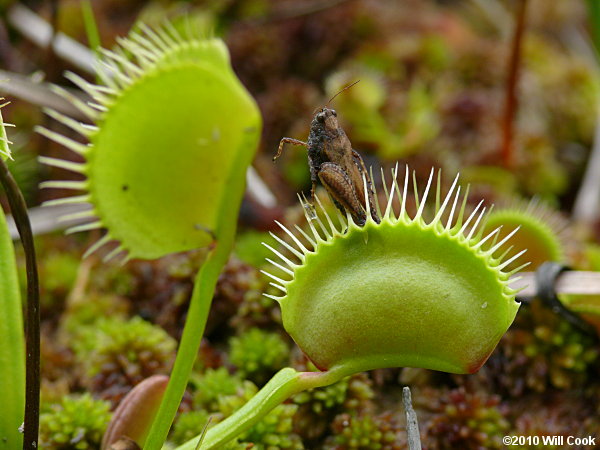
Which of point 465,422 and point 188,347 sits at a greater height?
point 188,347

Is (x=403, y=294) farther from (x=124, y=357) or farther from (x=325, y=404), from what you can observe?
(x=124, y=357)

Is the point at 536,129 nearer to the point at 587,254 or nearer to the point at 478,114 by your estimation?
the point at 478,114

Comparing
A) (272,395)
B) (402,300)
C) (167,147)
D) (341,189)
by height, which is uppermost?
(167,147)

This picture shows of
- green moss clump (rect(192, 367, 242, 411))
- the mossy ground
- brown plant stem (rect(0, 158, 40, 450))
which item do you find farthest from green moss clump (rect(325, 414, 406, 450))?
brown plant stem (rect(0, 158, 40, 450))

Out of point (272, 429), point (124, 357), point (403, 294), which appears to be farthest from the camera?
point (124, 357)

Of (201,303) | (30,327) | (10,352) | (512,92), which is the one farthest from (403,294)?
(512,92)

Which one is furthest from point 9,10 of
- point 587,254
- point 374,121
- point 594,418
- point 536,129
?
point 594,418

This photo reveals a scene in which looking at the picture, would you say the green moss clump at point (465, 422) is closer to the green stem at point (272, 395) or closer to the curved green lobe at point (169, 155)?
the green stem at point (272, 395)
